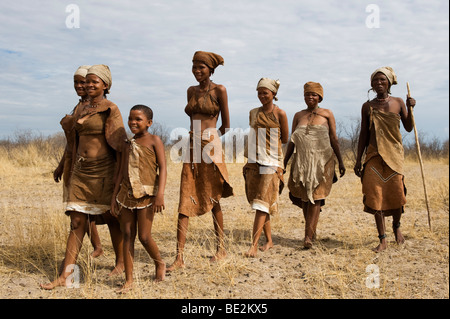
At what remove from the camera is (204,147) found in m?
5.04

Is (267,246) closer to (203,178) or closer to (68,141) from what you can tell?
(203,178)

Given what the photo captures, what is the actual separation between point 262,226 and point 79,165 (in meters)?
2.23

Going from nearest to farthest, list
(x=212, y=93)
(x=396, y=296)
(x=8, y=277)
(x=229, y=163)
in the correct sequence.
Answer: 1. (x=396, y=296)
2. (x=8, y=277)
3. (x=212, y=93)
4. (x=229, y=163)

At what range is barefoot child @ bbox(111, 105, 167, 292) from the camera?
4.18 meters

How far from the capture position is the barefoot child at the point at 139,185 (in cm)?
418

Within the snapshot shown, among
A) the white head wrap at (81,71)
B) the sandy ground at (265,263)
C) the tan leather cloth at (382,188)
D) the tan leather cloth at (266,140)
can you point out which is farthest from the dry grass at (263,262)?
the white head wrap at (81,71)

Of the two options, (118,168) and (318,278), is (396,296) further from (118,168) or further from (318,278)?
(118,168)

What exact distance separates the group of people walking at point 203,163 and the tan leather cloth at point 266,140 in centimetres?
1

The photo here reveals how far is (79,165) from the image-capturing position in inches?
175

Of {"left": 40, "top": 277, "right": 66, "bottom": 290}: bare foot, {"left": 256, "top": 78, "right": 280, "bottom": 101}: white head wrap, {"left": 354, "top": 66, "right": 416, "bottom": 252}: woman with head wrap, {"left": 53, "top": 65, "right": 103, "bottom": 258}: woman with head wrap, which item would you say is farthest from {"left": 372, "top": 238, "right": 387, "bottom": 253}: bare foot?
{"left": 40, "top": 277, "right": 66, "bottom": 290}: bare foot

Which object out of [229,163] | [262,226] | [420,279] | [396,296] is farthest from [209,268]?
[229,163]

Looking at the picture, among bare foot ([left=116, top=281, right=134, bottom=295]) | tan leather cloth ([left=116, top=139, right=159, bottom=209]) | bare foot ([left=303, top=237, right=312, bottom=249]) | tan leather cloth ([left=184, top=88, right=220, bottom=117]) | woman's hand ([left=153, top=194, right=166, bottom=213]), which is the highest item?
tan leather cloth ([left=184, top=88, right=220, bottom=117])

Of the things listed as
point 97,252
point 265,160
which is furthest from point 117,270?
point 265,160

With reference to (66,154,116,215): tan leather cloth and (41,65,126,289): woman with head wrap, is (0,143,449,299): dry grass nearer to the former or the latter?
(41,65,126,289): woman with head wrap
